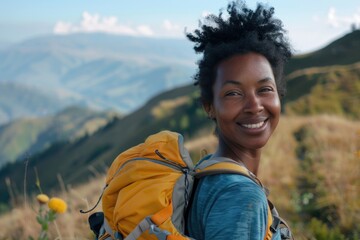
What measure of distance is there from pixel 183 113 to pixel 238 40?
67648mm

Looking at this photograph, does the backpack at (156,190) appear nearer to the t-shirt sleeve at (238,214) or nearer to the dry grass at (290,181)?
the t-shirt sleeve at (238,214)

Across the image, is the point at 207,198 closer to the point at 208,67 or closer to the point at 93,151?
the point at 208,67

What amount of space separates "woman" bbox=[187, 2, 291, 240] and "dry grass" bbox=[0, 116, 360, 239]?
2.01 metres

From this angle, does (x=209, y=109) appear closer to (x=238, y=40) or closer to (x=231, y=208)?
(x=238, y=40)

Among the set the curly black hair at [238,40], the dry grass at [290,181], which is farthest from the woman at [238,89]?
the dry grass at [290,181]

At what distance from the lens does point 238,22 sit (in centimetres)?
217

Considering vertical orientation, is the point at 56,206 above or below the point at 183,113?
above

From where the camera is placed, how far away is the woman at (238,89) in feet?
5.74

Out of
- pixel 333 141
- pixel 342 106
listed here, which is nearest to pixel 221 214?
pixel 333 141

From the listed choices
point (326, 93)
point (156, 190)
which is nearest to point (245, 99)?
point (156, 190)

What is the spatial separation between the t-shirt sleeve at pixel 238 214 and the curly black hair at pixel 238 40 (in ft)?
2.03

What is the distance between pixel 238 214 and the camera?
5.25 ft

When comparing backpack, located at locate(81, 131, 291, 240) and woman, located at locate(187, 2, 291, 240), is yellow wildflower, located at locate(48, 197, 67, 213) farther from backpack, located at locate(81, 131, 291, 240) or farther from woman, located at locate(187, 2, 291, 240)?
woman, located at locate(187, 2, 291, 240)

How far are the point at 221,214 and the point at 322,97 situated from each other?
96.2ft
